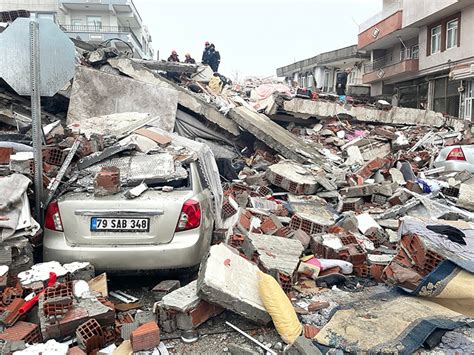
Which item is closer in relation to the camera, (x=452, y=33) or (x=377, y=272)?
(x=377, y=272)

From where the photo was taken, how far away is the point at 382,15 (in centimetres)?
3120

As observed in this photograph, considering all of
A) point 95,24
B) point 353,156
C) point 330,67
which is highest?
point 95,24

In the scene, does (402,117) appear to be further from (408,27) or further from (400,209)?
(408,27)

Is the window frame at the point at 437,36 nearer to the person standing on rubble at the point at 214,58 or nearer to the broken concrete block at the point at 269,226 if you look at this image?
the person standing on rubble at the point at 214,58

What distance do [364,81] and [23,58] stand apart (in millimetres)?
34566

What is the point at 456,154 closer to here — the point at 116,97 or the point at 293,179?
the point at 293,179

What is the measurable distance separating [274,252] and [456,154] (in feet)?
20.7

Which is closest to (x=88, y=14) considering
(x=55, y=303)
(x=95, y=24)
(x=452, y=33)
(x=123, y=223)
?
(x=95, y=24)

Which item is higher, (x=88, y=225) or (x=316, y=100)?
(x=316, y=100)

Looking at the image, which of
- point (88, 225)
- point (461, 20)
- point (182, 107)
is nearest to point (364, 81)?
point (461, 20)

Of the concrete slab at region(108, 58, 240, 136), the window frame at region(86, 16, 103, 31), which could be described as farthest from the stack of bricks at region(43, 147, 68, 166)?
the window frame at region(86, 16, 103, 31)

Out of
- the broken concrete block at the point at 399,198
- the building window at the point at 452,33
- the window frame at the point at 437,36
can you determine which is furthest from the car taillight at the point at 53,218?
the window frame at the point at 437,36

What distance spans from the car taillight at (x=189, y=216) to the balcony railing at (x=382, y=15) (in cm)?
2892

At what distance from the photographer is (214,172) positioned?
596 centimetres
